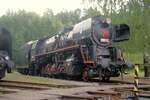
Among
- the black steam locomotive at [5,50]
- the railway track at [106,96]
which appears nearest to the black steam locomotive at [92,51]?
the black steam locomotive at [5,50]

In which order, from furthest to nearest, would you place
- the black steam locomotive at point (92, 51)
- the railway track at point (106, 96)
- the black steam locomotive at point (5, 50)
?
the black steam locomotive at point (92, 51) → the black steam locomotive at point (5, 50) → the railway track at point (106, 96)

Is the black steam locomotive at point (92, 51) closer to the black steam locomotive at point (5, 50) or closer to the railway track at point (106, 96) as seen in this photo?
the black steam locomotive at point (5, 50)

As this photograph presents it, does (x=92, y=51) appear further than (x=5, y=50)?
Yes

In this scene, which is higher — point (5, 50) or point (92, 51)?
point (92, 51)

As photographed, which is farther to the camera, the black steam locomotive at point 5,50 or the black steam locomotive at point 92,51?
the black steam locomotive at point 92,51

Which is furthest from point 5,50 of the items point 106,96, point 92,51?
point 92,51

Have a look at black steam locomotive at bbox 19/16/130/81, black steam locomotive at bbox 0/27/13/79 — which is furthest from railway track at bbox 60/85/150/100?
black steam locomotive at bbox 19/16/130/81

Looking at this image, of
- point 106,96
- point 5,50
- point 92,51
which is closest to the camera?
point 106,96

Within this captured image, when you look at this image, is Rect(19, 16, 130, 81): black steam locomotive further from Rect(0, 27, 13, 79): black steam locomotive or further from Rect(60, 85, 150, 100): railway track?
Rect(60, 85, 150, 100): railway track

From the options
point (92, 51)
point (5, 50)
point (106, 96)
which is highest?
point (92, 51)

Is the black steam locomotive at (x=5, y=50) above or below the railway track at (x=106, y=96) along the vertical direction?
above

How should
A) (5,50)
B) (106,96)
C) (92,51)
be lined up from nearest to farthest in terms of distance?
1. (106,96)
2. (5,50)
3. (92,51)

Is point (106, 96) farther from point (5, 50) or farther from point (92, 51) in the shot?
point (92, 51)

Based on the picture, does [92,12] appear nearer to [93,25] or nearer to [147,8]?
[147,8]
